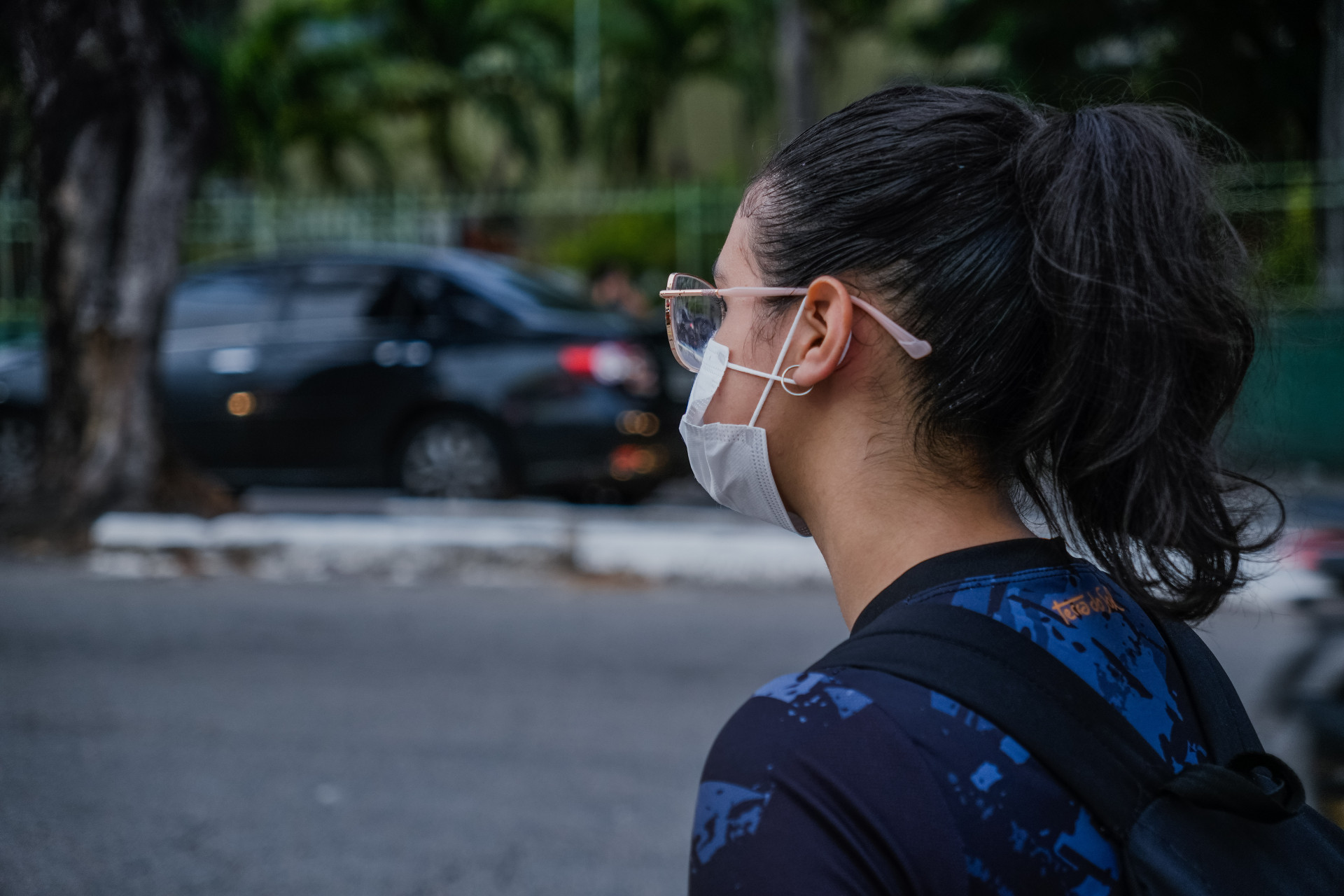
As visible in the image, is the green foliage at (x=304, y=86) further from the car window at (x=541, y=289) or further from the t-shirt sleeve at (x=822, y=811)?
the t-shirt sleeve at (x=822, y=811)

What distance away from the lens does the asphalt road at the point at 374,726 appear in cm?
324

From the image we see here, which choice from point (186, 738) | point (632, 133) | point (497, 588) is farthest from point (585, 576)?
point (632, 133)

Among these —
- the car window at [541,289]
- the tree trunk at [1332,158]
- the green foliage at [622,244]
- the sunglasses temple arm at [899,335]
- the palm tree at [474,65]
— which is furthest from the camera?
the palm tree at [474,65]

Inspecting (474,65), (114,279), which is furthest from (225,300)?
(474,65)

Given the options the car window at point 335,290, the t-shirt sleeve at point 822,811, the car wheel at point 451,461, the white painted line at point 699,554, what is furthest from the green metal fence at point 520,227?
the t-shirt sleeve at point 822,811

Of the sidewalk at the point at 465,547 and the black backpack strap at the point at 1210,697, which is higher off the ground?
the black backpack strap at the point at 1210,697

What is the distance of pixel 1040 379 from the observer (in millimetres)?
1087

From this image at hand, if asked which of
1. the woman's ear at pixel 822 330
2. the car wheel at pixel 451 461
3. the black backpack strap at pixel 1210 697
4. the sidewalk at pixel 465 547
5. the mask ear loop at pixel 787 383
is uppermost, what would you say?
the woman's ear at pixel 822 330

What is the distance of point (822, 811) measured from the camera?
0.81 m

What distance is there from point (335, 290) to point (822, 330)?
7.08 m

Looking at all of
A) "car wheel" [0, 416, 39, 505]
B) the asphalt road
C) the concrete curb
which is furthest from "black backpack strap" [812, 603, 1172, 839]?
"car wheel" [0, 416, 39, 505]

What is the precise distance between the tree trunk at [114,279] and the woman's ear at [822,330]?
23.3 ft

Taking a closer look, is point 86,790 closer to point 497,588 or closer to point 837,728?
point 497,588

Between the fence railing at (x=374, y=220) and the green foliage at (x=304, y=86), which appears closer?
the fence railing at (x=374, y=220)
